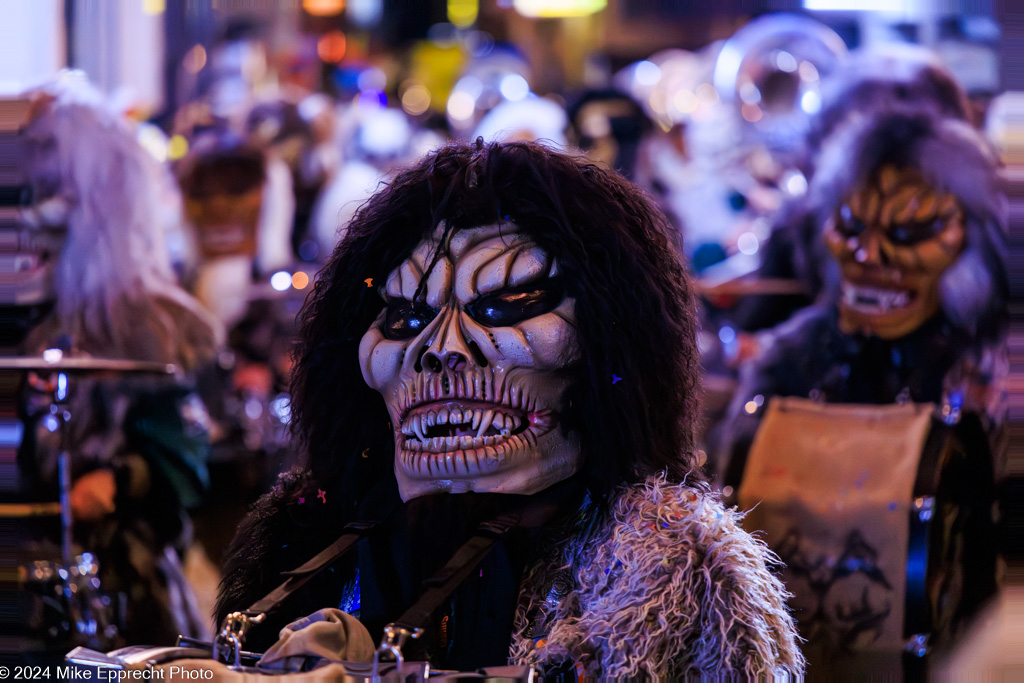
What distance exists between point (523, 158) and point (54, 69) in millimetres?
2492

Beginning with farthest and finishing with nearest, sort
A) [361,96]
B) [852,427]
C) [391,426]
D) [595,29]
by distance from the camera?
[595,29] < [361,96] < [852,427] < [391,426]

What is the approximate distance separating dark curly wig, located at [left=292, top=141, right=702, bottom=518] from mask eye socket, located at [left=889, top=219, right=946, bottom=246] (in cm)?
145

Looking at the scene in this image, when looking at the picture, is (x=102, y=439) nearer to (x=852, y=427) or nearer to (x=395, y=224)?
(x=395, y=224)

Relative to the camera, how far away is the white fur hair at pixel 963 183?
9.17 feet

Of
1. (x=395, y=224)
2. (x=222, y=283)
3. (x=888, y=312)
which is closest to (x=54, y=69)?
(x=222, y=283)

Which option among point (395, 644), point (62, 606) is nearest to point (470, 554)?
point (395, 644)

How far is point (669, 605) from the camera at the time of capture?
4.26 ft

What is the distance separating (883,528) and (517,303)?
51.3 inches

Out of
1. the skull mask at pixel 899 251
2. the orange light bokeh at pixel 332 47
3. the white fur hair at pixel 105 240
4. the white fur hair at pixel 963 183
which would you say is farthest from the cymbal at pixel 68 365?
the orange light bokeh at pixel 332 47

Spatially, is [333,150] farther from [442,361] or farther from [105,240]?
[442,361]

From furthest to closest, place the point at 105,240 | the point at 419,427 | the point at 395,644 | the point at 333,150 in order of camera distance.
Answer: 1. the point at 333,150
2. the point at 105,240
3. the point at 419,427
4. the point at 395,644

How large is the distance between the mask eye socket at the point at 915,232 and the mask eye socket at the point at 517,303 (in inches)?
65.6

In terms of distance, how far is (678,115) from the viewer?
6.35 m

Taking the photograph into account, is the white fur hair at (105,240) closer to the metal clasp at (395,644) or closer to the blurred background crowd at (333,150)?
the blurred background crowd at (333,150)
